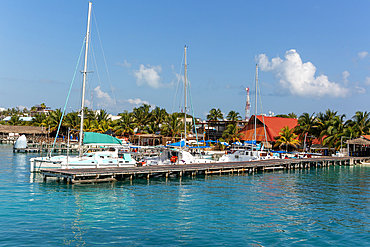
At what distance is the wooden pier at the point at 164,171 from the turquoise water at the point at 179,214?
1144 mm

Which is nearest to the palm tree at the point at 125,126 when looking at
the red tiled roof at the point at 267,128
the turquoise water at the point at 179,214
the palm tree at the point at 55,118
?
the palm tree at the point at 55,118

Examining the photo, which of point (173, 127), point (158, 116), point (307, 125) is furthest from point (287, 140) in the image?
point (158, 116)

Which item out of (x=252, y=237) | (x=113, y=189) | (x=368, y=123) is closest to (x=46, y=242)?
(x=252, y=237)

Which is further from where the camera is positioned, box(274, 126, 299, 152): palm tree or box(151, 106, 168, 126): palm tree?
box(151, 106, 168, 126): palm tree

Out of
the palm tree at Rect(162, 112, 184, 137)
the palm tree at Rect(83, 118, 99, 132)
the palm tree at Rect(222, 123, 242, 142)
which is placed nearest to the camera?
the palm tree at Rect(222, 123, 242, 142)

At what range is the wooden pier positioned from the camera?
31984mm

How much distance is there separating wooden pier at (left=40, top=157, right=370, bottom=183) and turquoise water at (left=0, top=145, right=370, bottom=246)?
1.14 metres

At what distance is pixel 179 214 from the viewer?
21875mm

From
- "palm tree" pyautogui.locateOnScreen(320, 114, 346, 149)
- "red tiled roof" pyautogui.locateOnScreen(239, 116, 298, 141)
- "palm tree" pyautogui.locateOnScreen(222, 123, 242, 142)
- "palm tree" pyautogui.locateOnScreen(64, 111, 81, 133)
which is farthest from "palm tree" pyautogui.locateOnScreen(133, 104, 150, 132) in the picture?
"palm tree" pyautogui.locateOnScreen(320, 114, 346, 149)

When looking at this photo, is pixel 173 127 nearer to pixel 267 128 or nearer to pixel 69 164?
pixel 267 128

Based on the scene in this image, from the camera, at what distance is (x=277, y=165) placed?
5300 cm

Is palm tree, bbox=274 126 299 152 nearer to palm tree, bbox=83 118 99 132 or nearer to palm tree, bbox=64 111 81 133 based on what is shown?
palm tree, bbox=83 118 99 132

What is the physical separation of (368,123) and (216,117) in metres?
42.9

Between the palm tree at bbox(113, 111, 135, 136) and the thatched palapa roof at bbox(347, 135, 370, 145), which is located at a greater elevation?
the palm tree at bbox(113, 111, 135, 136)
